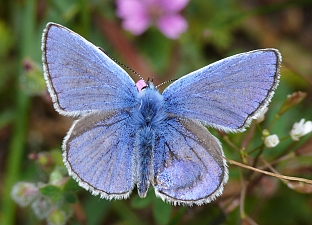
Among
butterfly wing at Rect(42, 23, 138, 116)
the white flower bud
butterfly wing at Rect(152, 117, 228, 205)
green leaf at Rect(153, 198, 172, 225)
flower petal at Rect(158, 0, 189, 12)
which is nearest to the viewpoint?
butterfly wing at Rect(152, 117, 228, 205)

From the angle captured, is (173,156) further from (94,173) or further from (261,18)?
(261,18)

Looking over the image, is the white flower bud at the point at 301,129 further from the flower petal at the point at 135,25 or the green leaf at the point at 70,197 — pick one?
the flower petal at the point at 135,25

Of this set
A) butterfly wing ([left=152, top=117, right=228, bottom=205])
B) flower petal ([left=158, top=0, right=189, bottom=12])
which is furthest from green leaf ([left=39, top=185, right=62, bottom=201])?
flower petal ([left=158, top=0, right=189, bottom=12])

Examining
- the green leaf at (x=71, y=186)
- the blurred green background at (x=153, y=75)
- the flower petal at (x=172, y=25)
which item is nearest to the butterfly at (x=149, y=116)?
the green leaf at (x=71, y=186)

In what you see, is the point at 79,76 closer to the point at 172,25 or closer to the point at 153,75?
the point at 153,75

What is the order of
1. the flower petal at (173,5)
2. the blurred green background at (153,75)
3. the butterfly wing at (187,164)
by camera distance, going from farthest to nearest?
the flower petal at (173,5) → the blurred green background at (153,75) → the butterfly wing at (187,164)

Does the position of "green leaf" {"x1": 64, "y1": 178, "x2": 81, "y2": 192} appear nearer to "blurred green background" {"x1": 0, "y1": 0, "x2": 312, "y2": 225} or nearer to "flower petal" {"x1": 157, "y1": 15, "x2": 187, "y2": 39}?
"blurred green background" {"x1": 0, "y1": 0, "x2": 312, "y2": 225}
